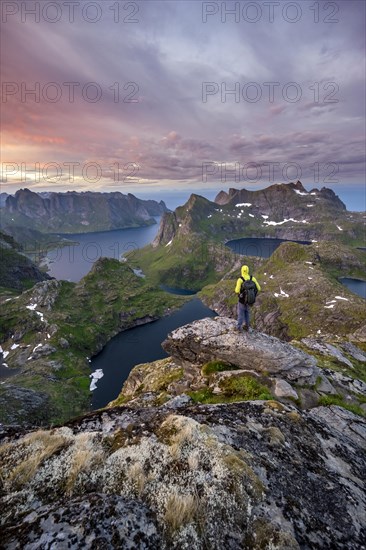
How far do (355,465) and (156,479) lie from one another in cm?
975

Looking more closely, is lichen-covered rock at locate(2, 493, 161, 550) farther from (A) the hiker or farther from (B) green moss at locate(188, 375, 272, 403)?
(A) the hiker

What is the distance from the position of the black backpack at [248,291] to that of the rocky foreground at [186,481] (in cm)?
896

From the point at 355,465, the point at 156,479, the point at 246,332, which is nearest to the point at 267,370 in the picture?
the point at 246,332

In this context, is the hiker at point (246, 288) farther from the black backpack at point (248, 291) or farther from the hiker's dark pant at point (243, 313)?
the hiker's dark pant at point (243, 313)

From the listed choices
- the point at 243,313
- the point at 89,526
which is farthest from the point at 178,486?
the point at 243,313

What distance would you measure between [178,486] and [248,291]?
15.5 metres

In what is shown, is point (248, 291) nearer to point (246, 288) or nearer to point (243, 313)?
point (246, 288)

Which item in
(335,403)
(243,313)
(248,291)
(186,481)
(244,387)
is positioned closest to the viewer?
(186,481)

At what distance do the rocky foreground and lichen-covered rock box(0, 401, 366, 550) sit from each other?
0.03m

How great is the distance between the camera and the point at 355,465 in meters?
12.4

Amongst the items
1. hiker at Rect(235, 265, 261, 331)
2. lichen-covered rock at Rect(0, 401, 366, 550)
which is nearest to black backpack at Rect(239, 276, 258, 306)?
hiker at Rect(235, 265, 261, 331)

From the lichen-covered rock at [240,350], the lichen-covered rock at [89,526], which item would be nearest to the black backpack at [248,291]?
the lichen-covered rock at [240,350]

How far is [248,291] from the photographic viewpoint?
72.4 feet

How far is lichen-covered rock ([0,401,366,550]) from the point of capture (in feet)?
23.9
